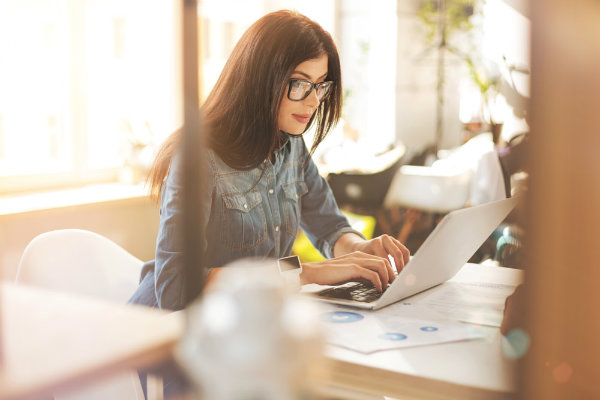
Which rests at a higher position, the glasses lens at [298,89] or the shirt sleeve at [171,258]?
the glasses lens at [298,89]

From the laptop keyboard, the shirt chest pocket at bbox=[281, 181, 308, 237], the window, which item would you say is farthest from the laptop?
the window

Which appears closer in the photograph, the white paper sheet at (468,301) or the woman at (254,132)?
the white paper sheet at (468,301)

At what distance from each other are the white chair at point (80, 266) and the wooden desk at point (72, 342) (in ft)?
2.69

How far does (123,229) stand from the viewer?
3141 mm

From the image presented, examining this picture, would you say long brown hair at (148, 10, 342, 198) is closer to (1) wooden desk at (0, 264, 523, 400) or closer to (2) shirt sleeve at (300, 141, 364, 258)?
(2) shirt sleeve at (300, 141, 364, 258)

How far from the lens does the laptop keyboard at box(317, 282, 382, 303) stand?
1274mm

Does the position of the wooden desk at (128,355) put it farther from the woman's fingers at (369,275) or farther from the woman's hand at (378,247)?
the woman's hand at (378,247)

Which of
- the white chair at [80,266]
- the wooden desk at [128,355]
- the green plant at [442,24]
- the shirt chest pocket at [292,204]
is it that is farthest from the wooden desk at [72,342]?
the green plant at [442,24]

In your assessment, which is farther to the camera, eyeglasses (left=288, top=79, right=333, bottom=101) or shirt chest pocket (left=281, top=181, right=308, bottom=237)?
shirt chest pocket (left=281, top=181, right=308, bottom=237)

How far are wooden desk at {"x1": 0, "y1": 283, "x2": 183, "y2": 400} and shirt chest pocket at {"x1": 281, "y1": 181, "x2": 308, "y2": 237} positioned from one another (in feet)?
3.40

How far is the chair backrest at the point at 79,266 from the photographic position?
1.53 meters

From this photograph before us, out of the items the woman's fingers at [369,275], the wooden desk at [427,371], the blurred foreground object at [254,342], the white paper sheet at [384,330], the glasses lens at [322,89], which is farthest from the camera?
the glasses lens at [322,89]

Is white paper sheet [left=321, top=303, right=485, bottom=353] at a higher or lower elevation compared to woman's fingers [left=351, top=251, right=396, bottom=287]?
lower

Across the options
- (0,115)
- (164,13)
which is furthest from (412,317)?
(164,13)
